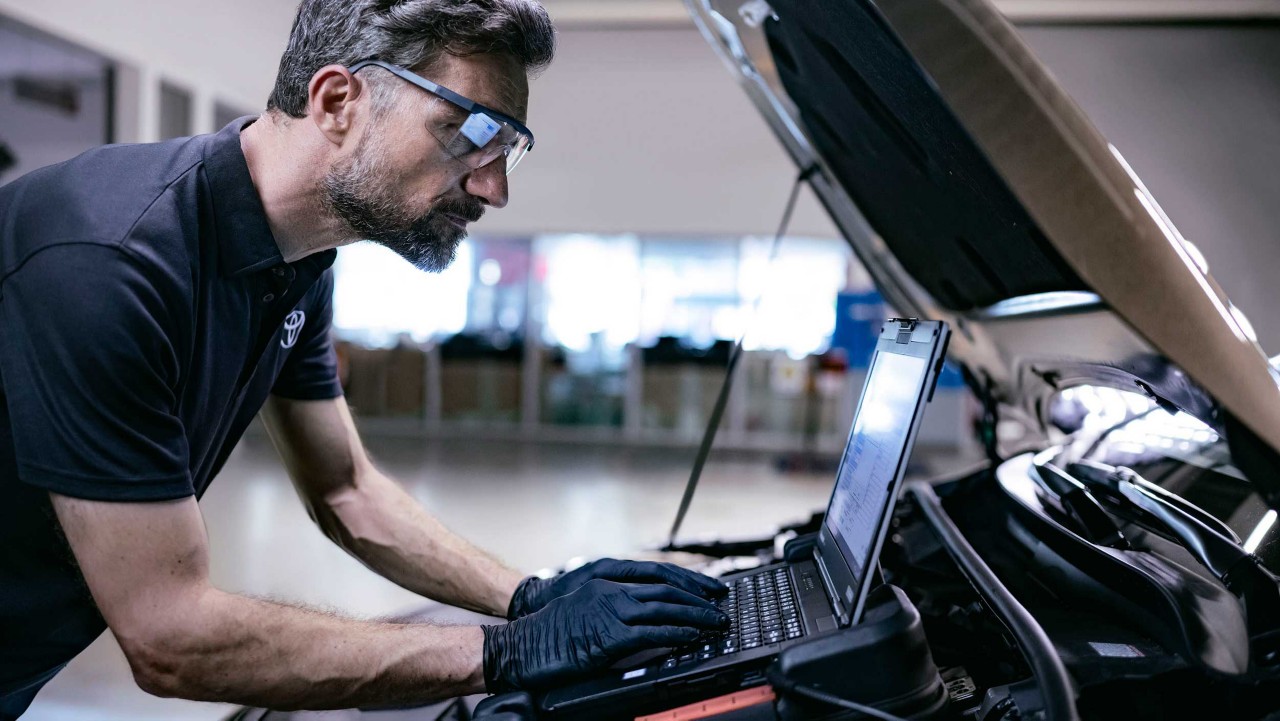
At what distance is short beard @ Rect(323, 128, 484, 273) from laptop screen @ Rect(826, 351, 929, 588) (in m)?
0.54

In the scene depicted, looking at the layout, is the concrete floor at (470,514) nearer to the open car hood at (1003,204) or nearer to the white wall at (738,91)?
the open car hood at (1003,204)

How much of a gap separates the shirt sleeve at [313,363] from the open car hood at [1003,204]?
742mm

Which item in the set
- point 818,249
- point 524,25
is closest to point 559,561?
point 524,25

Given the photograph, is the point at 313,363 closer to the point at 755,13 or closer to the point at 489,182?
the point at 489,182

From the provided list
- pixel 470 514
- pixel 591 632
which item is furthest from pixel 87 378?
pixel 470 514

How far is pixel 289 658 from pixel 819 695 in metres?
0.52

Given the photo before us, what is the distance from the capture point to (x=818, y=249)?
8375 millimetres

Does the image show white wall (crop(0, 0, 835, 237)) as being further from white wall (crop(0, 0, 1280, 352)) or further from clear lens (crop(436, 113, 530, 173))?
clear lens (crop(436, 113, 530, 173))

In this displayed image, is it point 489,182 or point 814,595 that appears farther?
point 489,182

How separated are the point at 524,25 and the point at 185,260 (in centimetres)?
46

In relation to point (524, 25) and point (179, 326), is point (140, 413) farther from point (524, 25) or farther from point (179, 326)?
point (524, 25)

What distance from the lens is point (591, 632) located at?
2.66ft

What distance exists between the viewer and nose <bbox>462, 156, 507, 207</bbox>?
104cm

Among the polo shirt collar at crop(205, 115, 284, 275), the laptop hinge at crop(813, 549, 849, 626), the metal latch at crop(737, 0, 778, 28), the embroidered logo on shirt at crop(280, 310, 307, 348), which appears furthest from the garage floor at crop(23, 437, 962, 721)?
the metal latch at crop(737, 0, 778, 28)
